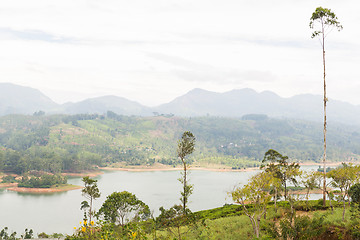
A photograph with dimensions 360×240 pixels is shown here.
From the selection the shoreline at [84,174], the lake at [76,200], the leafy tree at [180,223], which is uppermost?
the leafy tree at [180,223]

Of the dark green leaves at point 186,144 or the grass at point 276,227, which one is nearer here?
the grass at point 276,227

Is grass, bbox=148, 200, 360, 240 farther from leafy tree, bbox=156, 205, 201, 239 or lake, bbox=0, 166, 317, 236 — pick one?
lake, bbox=0, 166, 317, 236

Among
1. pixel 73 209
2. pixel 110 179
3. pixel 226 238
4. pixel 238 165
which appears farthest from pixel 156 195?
pixel 238 165

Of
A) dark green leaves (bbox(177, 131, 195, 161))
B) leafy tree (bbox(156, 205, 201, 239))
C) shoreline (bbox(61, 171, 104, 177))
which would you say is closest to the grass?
leafy tree (bbox(156, 205, 201, 239))

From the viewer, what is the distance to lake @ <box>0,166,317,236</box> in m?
55.2

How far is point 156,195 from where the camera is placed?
269 feet

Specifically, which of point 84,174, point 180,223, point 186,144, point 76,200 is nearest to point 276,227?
point 180,223

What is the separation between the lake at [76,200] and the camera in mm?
55219

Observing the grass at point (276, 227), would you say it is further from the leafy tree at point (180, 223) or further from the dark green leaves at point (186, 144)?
the dark green leaves at point (186, 144)

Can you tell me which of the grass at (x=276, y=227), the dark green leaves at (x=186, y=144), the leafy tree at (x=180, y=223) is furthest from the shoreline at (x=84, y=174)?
the grass at (x=276, y=227)

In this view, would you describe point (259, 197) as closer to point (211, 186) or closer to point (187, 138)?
point (187, 138)

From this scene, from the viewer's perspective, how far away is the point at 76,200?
7450 cm

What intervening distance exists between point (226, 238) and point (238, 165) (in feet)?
468

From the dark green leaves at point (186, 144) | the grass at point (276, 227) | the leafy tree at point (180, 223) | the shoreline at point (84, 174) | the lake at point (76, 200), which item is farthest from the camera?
the shoreline at point (84, 174)
